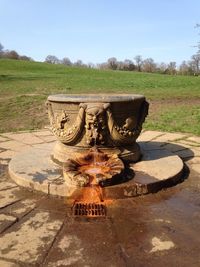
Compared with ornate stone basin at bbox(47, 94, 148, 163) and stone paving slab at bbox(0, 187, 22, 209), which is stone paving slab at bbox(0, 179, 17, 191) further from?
ornate stone basin at bbox(47, 94, 148, 163)

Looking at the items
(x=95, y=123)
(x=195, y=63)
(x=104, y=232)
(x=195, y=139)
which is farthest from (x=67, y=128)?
(x=195, y=63)

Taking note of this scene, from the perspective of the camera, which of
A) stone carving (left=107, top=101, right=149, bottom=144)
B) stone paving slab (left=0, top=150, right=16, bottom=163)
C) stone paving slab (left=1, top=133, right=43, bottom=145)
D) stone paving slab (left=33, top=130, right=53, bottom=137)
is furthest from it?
stone paving slab (left=33, top=130, right=53, bottom=137)

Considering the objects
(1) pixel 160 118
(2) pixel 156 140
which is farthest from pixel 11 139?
(1) pixel 160 118

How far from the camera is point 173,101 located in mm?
13641

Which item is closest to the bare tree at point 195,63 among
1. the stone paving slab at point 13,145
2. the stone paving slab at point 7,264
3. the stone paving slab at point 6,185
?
the stone paving slab at point 13,145

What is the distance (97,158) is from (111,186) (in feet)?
2.11

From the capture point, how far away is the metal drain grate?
3.51 m

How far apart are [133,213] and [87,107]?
4.79 feet

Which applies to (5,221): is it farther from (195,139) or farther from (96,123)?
(195,139)

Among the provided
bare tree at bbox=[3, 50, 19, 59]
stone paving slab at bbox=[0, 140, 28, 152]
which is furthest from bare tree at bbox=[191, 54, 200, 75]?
stone paving slab at bbox=[0, 140, 28, 152]

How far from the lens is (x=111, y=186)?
13.0ft

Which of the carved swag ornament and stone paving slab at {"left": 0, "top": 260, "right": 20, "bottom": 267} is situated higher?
the carved swag ornament

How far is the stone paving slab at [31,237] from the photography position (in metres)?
2.82

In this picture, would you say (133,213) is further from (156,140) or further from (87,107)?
(156,140)
